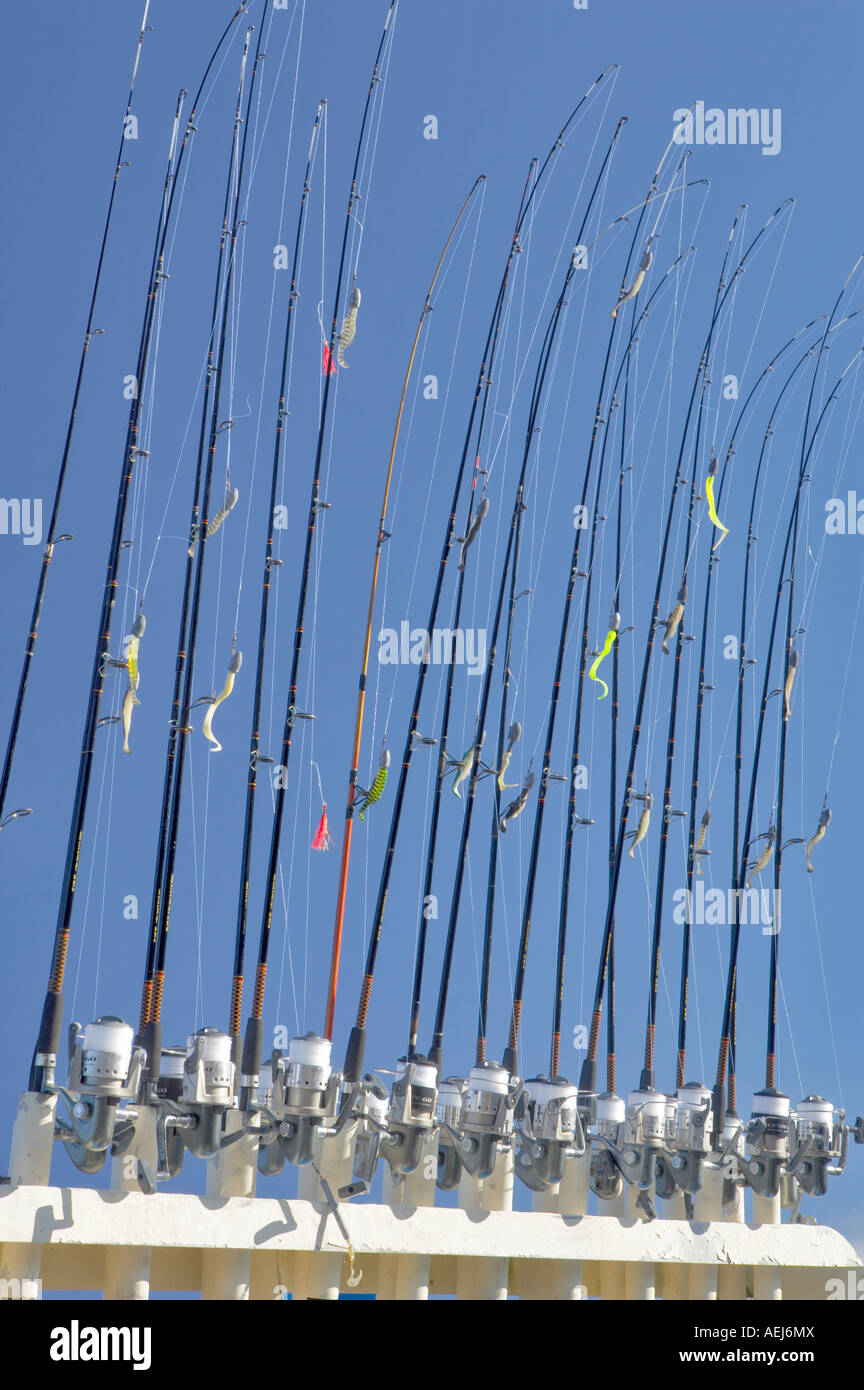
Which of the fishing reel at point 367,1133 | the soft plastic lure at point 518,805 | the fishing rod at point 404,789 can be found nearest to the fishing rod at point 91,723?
the fishing rod at point 404,789

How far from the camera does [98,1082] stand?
6789 mm

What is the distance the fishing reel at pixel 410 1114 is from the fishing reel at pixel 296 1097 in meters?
0.43

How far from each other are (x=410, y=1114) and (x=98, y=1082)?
Answer: 187 cm

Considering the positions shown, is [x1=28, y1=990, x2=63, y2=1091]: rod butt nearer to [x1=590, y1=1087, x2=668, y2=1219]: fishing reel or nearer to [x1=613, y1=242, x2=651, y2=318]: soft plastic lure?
[x1=590, y1=1087, x2=668, y2=1219]: fishing reel

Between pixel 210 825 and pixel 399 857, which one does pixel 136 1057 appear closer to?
pixel 210 825

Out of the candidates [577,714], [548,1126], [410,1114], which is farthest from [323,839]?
[577,714]

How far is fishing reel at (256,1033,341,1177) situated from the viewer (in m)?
7.62

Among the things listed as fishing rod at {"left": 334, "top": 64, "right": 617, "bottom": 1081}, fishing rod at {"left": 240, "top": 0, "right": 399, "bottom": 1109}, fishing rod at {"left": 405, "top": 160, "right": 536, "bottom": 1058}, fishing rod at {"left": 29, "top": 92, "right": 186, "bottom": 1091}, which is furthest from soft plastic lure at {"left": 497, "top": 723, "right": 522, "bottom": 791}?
fishing rod at {"left": 29, "top": 92, "right": 186, "bottom": 1091}

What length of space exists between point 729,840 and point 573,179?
783 centimetres

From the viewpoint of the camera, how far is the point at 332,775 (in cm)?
1678

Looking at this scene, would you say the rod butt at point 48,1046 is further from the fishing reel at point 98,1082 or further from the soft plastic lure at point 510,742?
the soft plastic lure at point 510,742

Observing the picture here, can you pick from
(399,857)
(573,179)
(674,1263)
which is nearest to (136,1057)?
(674,1263)

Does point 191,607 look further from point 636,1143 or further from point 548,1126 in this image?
point 636,1143

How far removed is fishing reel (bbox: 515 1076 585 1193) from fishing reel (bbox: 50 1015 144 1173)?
2.59 meters
